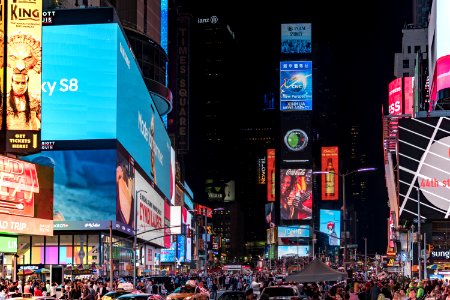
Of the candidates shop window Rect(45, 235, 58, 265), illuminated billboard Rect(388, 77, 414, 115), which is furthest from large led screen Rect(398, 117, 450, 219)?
illuminated billboard Rect(388, 77, 414, 115)

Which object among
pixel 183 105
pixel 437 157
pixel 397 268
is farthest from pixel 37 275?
pixel 183 105

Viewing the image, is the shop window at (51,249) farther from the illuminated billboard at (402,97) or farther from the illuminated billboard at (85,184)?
the illuminated billboard at (402,97)

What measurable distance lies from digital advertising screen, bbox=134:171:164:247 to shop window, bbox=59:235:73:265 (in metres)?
6.64

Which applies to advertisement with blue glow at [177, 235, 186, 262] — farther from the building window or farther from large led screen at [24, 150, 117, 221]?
large led screen at [24, 150, 117, 221]

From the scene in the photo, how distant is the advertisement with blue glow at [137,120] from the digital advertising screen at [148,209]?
5.78 feet

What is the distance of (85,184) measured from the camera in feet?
253

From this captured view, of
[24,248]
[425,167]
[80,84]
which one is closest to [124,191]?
[24,248]

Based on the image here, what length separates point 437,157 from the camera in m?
74.2

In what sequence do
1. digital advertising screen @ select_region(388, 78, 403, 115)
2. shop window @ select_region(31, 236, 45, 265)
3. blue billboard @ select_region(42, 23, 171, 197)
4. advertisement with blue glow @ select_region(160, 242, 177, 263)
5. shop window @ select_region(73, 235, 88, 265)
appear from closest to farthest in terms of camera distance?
1. blue billboard @ select_region(42, 23, 171, 197)
2. shop window @ select_region(31, 236, 45, 265)
3. shop window @ select_region(73, 235, 88, 265)
4. digital advertising screen @ select_region(388, 78, 403, 115)
5. advertisement with blue glow @ select_region(160, 242, 177, 263)

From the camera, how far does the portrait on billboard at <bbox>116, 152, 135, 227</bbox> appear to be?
258ft

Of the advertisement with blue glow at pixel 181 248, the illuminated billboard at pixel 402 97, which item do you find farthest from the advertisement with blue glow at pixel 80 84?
the advertisement with blue glow at pixel 181 248

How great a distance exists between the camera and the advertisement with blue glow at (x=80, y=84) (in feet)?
255

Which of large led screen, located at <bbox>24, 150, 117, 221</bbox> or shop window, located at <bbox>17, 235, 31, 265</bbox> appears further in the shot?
shop window, located at <bbox>17, 235, 31, 265</bbox>

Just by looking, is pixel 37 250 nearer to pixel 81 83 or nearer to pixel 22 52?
pixel 81 83
